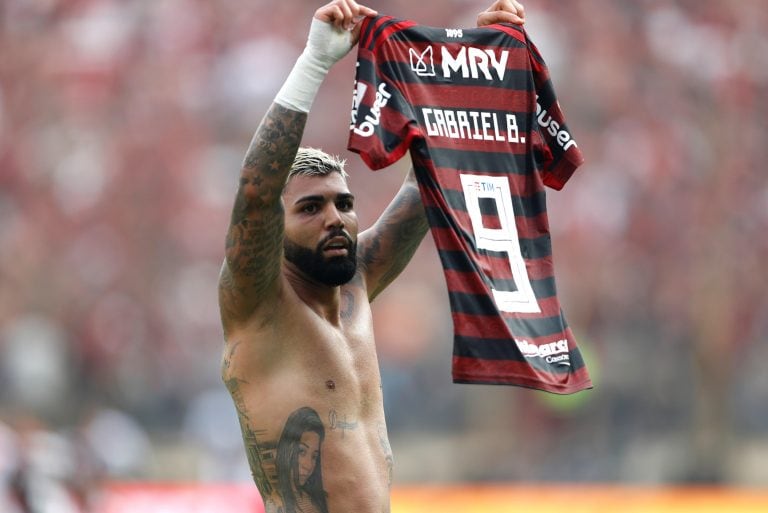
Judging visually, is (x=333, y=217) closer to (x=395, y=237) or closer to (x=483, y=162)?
(x=483, y=162)

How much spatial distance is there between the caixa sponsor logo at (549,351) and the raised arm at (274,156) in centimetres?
83

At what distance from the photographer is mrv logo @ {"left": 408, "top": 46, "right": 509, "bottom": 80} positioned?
446cm

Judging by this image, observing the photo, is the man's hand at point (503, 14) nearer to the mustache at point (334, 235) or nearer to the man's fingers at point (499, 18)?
the man's fingers at point (499, 18)

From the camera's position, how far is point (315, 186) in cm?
448

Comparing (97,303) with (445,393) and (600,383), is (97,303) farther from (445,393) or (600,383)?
(600,383)

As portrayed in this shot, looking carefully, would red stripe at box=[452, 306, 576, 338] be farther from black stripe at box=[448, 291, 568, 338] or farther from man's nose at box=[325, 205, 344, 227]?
man's nose at box=[325, 205, 344, 227]

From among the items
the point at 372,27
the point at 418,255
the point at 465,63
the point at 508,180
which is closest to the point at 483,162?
the point at 508,180

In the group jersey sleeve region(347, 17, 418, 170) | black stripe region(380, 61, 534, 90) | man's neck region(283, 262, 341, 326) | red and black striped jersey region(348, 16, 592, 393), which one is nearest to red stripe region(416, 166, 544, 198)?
red and black striped jersey region(348, 16, 592, 393)

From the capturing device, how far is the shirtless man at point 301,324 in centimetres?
418

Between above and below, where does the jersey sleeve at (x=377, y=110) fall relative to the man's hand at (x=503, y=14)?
below

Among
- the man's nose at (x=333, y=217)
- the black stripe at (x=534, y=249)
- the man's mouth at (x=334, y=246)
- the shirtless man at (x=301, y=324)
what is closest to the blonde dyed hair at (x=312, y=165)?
the shirtless man at (x=301, y=324)

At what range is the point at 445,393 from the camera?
11.8 metres

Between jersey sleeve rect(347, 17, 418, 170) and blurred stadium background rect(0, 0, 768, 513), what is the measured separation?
6328 mm

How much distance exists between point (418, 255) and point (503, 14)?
7.44 meters
